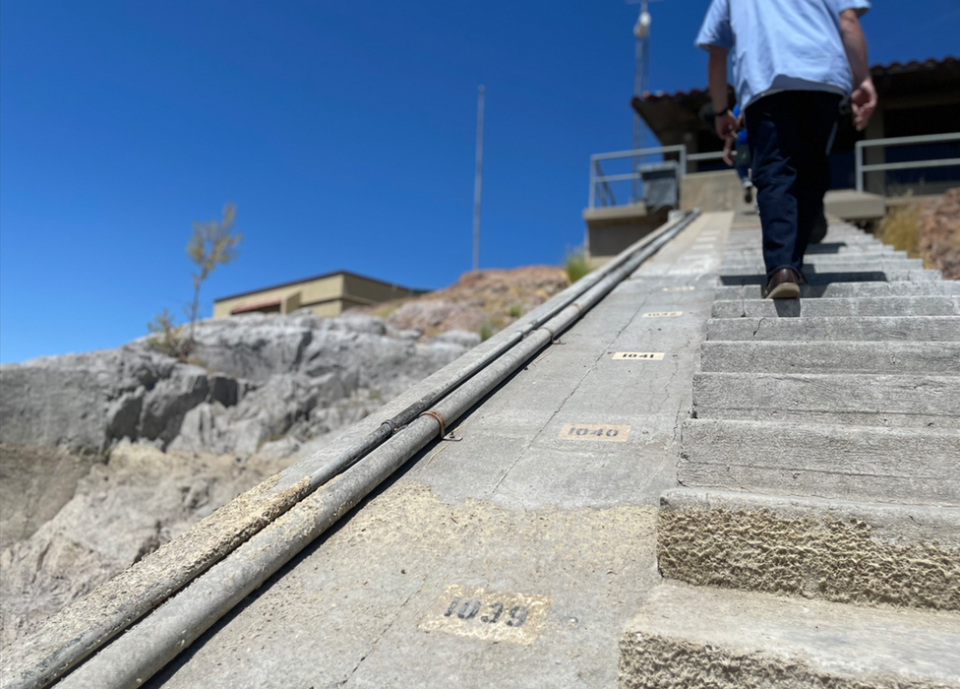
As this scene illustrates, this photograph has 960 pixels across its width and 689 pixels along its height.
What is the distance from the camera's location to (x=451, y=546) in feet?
6.09

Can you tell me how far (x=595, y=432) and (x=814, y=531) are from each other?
1054 mm

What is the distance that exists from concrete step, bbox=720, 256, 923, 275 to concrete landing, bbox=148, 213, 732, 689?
208 cm

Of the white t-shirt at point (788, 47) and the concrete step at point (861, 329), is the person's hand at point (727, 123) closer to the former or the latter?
the white t-shirt at point (788, 47)

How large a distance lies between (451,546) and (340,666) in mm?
501

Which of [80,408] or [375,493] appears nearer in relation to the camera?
[375,493]

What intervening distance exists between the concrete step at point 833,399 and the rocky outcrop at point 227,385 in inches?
247

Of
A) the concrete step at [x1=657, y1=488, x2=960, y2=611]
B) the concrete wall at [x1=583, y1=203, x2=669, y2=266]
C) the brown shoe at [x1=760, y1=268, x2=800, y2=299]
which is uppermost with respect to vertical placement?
the concrete wall at [x1=583, y1=203, x2=669, y2=266]

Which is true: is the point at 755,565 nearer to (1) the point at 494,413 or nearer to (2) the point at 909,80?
(1) the point at 494,413

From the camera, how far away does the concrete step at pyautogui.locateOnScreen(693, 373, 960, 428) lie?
1929mm

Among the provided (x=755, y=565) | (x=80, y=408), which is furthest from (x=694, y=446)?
(x=80, y=408)

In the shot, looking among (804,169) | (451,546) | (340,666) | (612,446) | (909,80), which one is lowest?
(340,666)

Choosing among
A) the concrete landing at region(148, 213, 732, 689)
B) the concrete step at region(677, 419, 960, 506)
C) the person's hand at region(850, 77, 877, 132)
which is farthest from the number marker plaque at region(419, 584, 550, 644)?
the person's hand at region(850, 77, 877, 132)

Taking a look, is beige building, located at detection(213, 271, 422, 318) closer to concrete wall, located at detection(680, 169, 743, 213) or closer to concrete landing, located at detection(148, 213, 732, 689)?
concrete wall, located at detection(680, 169, 743, 213)

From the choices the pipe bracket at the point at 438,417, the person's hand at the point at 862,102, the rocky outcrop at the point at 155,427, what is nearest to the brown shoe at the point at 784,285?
the person's hand at the point at 862,102
